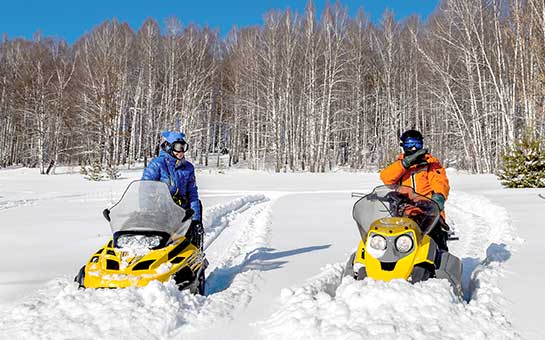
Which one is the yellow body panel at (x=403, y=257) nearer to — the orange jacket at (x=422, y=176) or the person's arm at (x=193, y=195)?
the orange jacket at (x=422, y=176)

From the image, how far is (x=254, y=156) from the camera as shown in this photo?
35.5 meters

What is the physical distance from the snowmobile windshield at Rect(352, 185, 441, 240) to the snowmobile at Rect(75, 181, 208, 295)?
173cm

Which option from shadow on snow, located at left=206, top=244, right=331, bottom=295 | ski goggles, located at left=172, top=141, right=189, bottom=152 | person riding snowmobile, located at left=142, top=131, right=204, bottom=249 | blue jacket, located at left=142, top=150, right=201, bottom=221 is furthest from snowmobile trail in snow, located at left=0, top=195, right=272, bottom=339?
ski goggles, located at left=172, top=141, right=189, bottom=152

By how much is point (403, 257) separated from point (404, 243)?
119 millimetres

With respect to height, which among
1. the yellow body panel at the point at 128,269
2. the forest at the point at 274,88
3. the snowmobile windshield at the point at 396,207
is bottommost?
the yellow body panel at the point at 128,269

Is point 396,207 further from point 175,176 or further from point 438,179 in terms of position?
point 175,176

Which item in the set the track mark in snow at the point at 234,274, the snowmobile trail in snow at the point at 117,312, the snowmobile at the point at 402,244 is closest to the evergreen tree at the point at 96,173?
the track mark in snow at the point at 234,274

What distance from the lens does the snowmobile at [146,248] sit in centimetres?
398

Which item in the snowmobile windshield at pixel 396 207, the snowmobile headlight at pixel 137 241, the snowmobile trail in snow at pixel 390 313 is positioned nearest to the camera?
the snowmobile trail in snow at pixel 390 313

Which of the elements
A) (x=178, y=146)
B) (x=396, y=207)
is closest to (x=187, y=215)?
(x=178, y=146)

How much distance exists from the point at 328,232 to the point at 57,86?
1146 inches

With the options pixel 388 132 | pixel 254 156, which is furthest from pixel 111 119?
pixel 388 132

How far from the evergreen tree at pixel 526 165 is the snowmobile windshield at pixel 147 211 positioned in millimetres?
14540

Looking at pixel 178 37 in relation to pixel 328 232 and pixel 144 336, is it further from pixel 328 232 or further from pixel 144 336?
pixel 144 336
